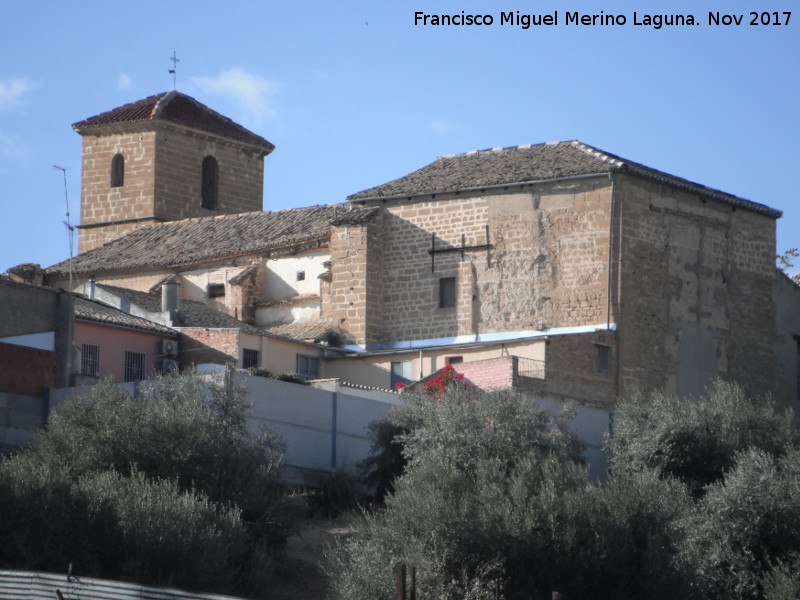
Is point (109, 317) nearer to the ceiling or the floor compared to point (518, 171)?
nearer to the floor

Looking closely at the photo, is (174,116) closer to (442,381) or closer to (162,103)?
(162,103)

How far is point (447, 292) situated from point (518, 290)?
2179 mm

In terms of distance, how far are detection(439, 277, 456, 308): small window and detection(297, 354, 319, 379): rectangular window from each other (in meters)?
3.57

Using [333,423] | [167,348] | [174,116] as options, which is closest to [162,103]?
[174,116]

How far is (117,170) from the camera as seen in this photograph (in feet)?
197

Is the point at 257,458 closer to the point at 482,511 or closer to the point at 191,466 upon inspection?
the point at 191,466

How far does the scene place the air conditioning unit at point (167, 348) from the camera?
41781 millimetres

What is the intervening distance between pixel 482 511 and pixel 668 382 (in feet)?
57.1

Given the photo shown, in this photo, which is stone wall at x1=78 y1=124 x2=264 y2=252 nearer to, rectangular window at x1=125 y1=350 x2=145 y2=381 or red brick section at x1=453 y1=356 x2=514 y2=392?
rectangular window at x1=125 y1=350 x2=145 y2=381

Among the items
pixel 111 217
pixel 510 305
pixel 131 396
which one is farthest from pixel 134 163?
pixel 131 396

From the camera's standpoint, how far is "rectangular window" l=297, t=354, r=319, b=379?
42.8m

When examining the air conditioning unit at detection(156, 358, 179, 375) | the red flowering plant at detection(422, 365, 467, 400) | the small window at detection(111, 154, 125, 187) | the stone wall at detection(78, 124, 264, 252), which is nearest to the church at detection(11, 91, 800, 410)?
the air conditioning unit at detection(156, 358, 179, 375)

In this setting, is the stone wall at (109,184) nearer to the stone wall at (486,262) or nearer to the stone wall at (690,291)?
the stone wall at (486,262)

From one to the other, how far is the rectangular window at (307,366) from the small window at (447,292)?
3.57 meters
